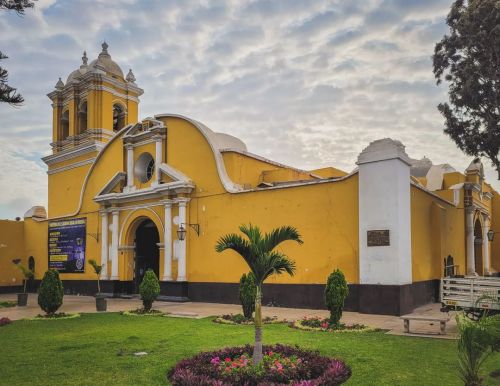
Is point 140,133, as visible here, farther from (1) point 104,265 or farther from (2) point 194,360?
(2) point 194,360

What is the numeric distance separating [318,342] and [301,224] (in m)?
6.32

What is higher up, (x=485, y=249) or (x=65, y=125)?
(x=65, y=125)

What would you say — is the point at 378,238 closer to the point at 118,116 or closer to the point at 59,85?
the point at 118,116

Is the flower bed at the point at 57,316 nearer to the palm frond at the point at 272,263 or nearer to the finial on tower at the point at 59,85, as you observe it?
the palm frond at the point at 272,263

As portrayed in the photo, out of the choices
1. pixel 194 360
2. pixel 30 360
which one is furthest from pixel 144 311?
pixel 194 360

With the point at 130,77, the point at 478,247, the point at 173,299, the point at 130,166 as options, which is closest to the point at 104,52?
the point at 130,77

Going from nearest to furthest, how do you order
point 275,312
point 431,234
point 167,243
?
1. point 275,312
2. point 431,234
3. point 167,243

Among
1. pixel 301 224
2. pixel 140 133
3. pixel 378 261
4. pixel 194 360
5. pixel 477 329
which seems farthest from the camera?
pixel 140 133

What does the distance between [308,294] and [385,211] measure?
3.51 metres

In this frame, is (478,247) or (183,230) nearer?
(183,230)

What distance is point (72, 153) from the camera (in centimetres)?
2573

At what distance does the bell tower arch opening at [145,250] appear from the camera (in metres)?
20.8

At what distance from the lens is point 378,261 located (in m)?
12.7

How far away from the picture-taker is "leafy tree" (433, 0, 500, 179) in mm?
14609
